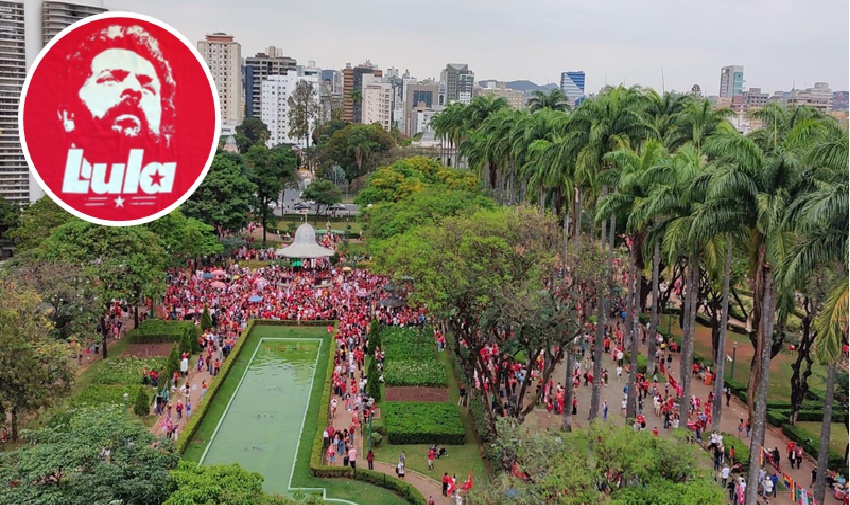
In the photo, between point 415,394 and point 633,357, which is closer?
point 633,357

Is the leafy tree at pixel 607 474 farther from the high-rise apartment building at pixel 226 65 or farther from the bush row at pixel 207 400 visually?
the high-rise apartment building at pixel 226 65

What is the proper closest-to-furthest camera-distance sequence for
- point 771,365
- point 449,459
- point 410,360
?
point 449,459
point 410,360
point 771,365

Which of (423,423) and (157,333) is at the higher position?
(157,333)

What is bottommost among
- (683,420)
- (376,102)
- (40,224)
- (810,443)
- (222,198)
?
(810,443)

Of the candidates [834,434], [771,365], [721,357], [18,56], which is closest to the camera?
→ [721,357]

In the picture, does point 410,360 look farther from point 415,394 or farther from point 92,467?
point 92,467

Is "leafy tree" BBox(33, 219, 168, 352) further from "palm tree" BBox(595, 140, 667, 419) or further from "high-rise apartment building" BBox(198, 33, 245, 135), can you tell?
"high-rise apartment building" BBox(198, 33, 245, 135)

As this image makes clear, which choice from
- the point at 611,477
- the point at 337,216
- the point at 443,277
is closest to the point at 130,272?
the point at 443,277

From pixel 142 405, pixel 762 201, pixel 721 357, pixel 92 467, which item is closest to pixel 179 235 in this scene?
pixel 142 405
